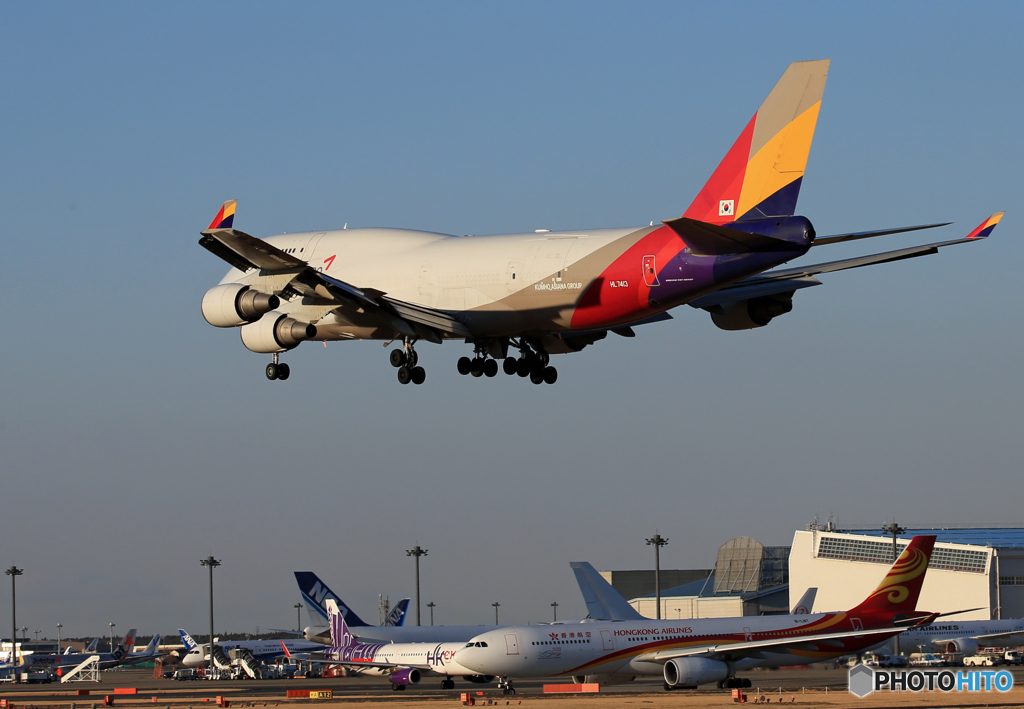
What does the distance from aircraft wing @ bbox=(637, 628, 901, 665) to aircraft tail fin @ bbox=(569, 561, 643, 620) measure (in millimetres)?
12445

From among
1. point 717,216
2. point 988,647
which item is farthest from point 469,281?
point 988,647

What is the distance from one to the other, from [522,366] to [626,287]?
7.20 meters

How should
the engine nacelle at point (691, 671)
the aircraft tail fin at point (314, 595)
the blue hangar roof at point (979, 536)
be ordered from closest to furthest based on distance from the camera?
the engine nacelle at point (691, 671), the aircraft tail fin at point (314, 595), the blue hangar roof at point (979, 536)

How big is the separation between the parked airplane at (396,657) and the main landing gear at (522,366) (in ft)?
61.0

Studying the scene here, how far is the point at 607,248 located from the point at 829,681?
3242 cm

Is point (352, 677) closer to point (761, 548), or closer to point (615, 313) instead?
point (615, 313)

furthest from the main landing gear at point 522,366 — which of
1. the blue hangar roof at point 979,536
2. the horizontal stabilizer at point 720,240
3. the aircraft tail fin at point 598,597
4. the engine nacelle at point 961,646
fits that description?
the blue hangar roof at point 979,536

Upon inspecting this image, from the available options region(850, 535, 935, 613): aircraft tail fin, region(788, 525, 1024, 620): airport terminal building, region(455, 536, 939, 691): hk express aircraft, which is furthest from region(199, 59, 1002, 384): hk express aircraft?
region(788, 525, 1024, 620): airport terminal building

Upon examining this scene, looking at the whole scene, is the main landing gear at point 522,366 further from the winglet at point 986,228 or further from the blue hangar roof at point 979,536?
the blue hangar roof at point 979,536

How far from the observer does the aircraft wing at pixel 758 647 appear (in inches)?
2147

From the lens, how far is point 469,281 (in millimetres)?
36531

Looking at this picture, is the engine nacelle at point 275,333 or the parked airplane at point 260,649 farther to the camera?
the parked airplane at point 260,649

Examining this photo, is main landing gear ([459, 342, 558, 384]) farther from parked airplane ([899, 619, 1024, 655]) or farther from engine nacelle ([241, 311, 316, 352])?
parked airplane ([899, 619, 1024, 655])

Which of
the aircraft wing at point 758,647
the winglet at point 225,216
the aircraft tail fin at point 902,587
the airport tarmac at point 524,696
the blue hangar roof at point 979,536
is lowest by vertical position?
the airport tarmac at point 524,696
